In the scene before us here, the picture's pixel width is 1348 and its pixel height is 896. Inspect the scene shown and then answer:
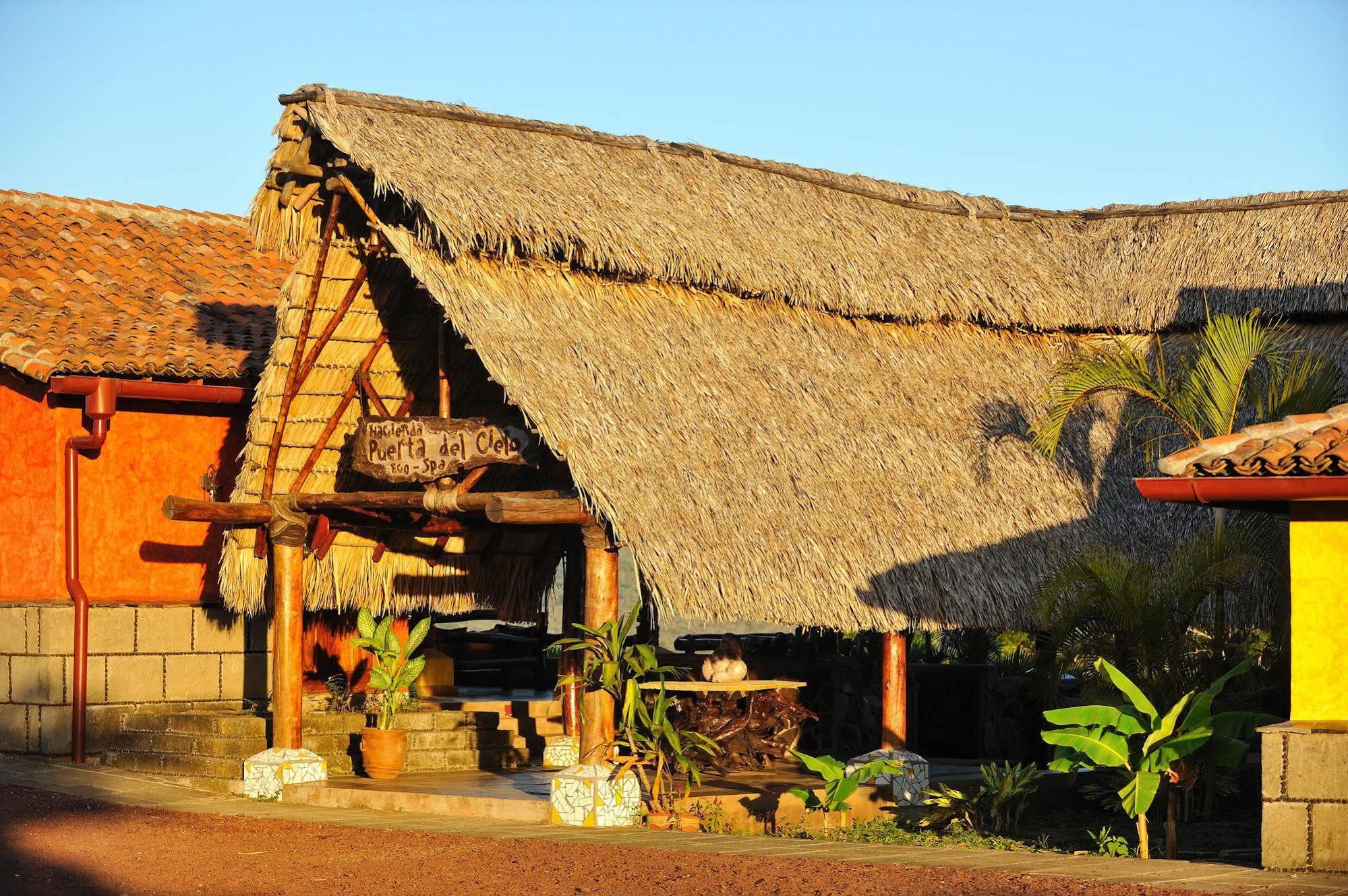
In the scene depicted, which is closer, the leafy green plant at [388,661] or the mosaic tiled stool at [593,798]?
the mosaic tiled stool at [593,798]

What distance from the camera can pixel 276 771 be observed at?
42.4 feet

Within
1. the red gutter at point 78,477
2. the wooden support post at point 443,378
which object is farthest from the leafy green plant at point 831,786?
the red gutter at point 78,477

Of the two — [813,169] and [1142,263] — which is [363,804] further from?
[1142,263]

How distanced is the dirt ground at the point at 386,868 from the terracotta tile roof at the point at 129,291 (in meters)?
4.92

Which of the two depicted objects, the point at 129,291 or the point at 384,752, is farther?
the point at 129,291

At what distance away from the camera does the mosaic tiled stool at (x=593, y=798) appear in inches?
434

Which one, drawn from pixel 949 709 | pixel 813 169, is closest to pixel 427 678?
pixel 949 709

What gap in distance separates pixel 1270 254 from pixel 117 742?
12.4 metres

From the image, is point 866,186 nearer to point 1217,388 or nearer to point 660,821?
point 1217,388

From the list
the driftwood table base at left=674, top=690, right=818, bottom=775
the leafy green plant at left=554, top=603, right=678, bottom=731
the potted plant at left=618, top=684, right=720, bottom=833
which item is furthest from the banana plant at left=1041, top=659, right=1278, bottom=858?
the driftwood table base at left=674, top=690, right=818, bottom=775

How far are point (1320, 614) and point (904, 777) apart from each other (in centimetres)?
395

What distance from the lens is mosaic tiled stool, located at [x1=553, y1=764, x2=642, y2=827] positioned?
11031 mm

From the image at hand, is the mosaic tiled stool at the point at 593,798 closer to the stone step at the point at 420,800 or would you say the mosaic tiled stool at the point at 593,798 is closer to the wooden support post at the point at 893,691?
the stone step at the point at 420,800

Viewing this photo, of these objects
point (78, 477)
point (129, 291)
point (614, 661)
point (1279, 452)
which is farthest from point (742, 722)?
point (129, 291)
